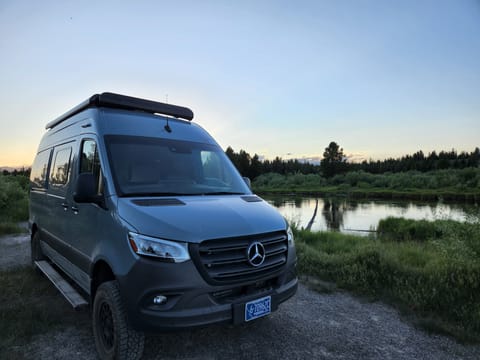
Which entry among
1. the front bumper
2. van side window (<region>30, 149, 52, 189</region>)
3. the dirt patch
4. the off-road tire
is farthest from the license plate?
the dirt patch

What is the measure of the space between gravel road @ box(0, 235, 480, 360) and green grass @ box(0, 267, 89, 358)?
131 millimetres

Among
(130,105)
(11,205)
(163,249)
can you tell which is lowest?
(11,205)

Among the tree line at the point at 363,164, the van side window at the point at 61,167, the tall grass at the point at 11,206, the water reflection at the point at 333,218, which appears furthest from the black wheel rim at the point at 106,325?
the tree line at the point at 363,164

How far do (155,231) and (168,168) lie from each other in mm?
1164

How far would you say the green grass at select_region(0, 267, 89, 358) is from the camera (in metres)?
3.44

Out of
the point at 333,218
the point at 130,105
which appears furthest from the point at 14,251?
the point at 333,218

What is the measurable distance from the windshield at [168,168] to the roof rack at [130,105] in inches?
25.9

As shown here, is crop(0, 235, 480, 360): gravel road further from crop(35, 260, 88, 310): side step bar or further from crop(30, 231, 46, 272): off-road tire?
crop(30, 231, 46, 272): off-road tire

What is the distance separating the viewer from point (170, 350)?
312 centimetres

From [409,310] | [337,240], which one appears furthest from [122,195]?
[337,240]

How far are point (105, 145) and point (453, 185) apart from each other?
213ft

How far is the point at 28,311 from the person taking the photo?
399 centimetres

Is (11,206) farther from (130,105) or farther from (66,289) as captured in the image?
(130,105)

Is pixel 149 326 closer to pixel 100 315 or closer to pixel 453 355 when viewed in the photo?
pixel 100 315
